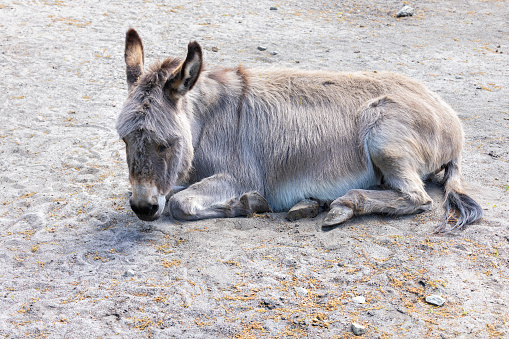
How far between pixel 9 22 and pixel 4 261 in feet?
25.9

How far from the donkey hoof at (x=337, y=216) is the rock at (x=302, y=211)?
252 millimetres

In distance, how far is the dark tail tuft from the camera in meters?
4.44

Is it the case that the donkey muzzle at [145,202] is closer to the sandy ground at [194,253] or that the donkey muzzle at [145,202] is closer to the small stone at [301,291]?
the sandy ground at [194,253]

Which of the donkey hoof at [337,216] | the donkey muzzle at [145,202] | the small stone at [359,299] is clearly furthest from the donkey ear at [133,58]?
the small stone at [359,299]

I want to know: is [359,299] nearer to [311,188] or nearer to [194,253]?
[194,253]

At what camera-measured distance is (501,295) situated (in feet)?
11.5

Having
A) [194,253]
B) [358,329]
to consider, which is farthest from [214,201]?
[358,329]

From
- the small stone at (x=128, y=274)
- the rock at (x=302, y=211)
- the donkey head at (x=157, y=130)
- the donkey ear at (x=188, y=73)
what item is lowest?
the rock at (x=302, y=211)

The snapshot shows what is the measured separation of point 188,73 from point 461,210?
282 centimetres

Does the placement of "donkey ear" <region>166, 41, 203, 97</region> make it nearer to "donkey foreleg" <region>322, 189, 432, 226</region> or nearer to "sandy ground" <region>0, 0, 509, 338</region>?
"sandy ground" <region>0, 0, 509, 338</region>

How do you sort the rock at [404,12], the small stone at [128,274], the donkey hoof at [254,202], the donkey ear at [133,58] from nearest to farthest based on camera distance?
1. the small stone at [128,274]
2. the donkey ear at [133,58]
3. the donkey hoof at [254,202]
4. the rock at [404,12]

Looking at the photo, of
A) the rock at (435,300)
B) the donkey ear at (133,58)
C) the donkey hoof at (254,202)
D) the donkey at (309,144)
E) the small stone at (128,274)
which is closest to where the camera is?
the rock at (435,300)

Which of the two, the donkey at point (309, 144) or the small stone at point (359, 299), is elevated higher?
the donkey at point (309, 144)

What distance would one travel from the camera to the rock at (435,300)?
3.38m
